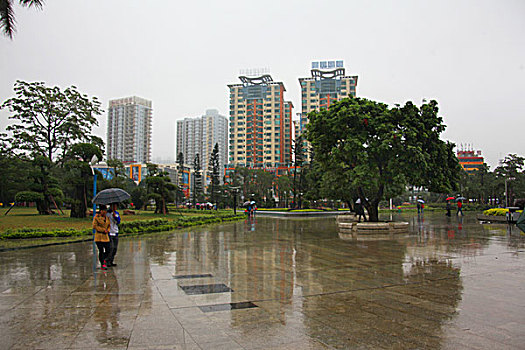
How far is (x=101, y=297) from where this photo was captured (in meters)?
5.55

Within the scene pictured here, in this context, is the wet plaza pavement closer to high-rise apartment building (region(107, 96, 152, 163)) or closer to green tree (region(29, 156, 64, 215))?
green tree (region(29, 156, 64, 215))

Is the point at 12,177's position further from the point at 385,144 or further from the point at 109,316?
the point at 109,316

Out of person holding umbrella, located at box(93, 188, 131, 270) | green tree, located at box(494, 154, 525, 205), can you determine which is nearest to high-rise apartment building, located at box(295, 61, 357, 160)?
green tree, located at box(494, 154, 525, 205)

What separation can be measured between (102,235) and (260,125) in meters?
94.0

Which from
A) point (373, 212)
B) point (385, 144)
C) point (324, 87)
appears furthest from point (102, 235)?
point (324, 87)

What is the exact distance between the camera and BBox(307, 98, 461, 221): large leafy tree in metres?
15.4

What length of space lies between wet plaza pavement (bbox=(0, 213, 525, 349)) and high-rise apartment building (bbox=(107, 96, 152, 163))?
118860 mm

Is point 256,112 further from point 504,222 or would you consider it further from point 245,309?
point 245,309

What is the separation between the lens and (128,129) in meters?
122

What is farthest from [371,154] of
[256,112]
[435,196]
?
[256,112]

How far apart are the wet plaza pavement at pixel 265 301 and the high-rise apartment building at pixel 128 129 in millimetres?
118860

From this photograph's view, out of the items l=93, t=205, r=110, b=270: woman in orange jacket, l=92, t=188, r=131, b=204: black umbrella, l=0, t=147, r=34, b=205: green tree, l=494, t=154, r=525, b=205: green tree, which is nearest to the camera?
l=93, t=205, r=110, b=270: woman in orange jacket

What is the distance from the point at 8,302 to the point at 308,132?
14850 millimetres

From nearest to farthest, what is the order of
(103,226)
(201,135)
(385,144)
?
(103,226) → (385,144) → (201,135)
